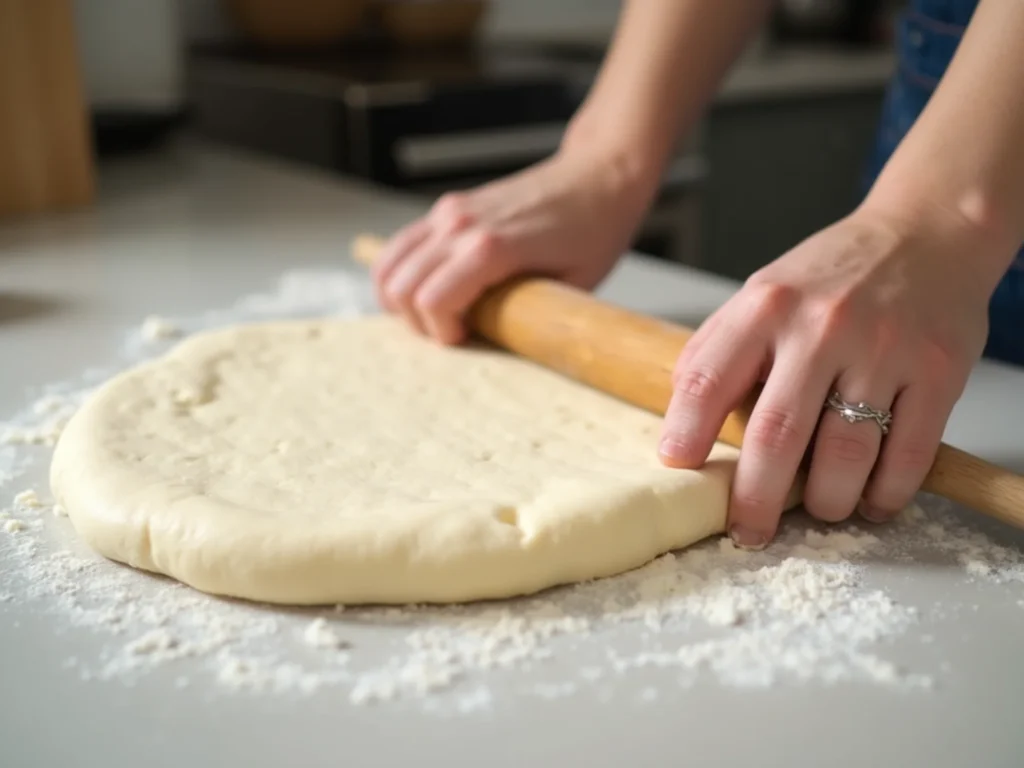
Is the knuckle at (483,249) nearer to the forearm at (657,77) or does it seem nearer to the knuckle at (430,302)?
the knuckle at (430,302)

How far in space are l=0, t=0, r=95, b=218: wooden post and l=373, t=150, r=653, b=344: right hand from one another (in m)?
0.78

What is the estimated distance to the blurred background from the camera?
6.40 ft

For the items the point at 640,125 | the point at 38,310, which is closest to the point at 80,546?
the point at 38,310

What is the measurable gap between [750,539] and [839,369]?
0.13 meters

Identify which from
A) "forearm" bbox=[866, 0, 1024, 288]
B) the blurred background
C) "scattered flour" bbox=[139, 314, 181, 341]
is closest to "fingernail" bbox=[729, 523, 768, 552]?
"forearm" bbox=[866, 0, 1024, 288]

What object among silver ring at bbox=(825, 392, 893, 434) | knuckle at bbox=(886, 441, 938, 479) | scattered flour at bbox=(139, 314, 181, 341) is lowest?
scattered flour at bbox=(139, 314, 181, 341)

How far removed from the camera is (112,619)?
2.21 feet

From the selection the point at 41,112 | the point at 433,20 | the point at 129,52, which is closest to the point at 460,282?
the point at 41,112

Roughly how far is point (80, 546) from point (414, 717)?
311mm

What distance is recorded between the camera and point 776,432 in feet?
2.38

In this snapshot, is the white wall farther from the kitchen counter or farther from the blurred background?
the kitchen counter

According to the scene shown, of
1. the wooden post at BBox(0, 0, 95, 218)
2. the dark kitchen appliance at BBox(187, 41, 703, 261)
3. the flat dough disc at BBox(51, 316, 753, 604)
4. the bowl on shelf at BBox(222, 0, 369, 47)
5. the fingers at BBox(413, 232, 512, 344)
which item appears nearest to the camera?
the flat dough disc at BBox(51, 316, 753, 604)

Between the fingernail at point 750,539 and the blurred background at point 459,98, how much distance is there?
3.34 feet

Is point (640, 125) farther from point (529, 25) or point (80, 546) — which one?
point (529, 25)
